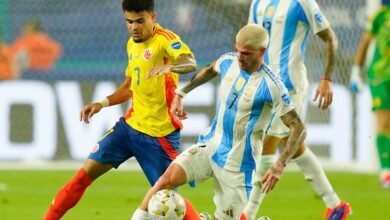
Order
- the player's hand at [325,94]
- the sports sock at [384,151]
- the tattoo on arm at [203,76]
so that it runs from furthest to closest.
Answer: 1. the sports sock at [384,151]
2. the player's hand at [325,94]
3. the tattoo on arm at [203,76]

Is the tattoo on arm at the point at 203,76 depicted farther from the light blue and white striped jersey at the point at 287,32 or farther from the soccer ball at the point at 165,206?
the light blue and white striped jersey at the point at 287,32

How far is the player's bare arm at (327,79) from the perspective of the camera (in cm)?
954

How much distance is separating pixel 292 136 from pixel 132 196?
219 inches

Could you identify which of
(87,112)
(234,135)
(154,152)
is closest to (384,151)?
(154,152)

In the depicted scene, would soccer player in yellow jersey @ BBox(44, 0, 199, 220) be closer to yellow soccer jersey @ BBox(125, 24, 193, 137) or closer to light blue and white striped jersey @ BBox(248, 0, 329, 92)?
yellow soccer jersey @ BBox(125, 24, 193, 137)

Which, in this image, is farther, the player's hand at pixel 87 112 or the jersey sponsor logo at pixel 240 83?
the player's hand at pixel 87 112

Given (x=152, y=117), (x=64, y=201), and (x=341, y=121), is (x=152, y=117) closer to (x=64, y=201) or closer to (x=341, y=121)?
(x=64, y=201)

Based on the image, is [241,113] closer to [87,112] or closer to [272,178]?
[272,178]

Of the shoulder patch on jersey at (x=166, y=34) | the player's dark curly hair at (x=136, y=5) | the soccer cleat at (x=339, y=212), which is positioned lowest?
the soccer cleat at (x=339, y=212)

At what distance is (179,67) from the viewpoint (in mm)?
8523

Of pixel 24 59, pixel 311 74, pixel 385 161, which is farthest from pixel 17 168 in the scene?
pixel 385 161

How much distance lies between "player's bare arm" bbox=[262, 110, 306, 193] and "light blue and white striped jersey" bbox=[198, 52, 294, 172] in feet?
0.58

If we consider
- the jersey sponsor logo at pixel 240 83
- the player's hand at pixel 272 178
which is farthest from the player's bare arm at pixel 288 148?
the jersey sponsor logo at pixel 240 83

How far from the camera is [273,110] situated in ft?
27.0
